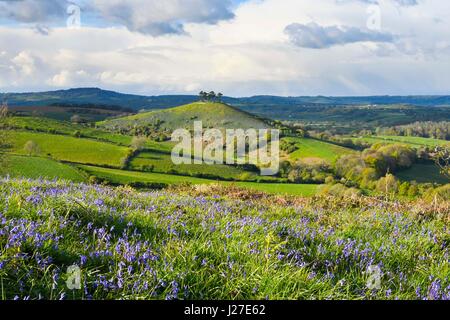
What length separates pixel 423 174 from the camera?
111 metres

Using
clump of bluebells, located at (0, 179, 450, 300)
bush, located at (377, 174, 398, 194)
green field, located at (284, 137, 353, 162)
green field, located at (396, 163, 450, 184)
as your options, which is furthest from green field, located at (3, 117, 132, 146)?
clump of bluebells, located at (0, 179, 450, 300)

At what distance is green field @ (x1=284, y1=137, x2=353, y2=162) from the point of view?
440 ft

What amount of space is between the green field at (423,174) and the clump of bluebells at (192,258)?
345ft

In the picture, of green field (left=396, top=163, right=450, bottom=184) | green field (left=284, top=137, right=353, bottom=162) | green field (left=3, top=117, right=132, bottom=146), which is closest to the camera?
green field (left=396, top=163, right=450, bottom=184)

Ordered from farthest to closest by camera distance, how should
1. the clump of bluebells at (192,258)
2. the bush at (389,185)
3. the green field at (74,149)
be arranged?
the green field at (74,149), the bush at (389,185), the clump of bluebells at (192,258)

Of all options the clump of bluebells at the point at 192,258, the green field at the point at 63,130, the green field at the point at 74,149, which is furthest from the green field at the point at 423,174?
the clump of bluebells at the point at 192,258

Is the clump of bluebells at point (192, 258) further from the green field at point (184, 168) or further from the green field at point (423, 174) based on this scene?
the green field at point (423, 174)

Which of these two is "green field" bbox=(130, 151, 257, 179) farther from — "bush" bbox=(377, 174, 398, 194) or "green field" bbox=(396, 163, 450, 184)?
"bush" bbox=(377, 174, 398, 194)

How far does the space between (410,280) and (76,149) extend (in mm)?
127948

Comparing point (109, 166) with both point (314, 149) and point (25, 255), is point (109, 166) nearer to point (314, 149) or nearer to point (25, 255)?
point (314, 149)

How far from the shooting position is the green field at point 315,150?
440 ft

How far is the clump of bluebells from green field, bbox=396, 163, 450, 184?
105231 mm

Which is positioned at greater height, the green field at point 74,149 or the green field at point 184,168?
the green field at point 74,149

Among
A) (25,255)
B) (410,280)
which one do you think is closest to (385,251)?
(410,280)
